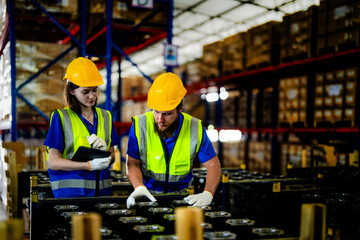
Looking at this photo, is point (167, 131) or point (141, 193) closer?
point (141, 193)

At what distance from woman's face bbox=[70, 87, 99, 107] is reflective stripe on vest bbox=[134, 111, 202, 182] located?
0.45 metres

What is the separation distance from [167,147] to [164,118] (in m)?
0.27

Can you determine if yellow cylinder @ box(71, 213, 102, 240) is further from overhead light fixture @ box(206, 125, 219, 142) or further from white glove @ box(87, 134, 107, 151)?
overhead light fixture @ box(206, 125, 219, 142)

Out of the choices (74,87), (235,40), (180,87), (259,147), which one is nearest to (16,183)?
(74,87)

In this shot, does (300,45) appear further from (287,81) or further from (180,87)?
(180,87)

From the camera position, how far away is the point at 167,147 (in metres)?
2.89

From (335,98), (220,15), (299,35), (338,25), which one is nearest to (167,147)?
(335,98)

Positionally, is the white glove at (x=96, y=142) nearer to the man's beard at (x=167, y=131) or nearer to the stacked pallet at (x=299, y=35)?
the man's beard at (x=167, y=131)

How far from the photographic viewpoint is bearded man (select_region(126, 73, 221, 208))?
280cm

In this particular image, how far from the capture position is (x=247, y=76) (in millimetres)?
9836

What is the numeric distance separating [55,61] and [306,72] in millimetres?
5372

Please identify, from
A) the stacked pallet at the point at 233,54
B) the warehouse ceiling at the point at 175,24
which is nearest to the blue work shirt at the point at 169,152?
the warehouse ceiling at the point at 175,24

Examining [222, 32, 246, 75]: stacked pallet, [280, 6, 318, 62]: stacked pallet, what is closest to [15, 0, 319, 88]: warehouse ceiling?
[222, 32, 246, 75]: stacked pallet

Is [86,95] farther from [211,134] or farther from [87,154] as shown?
[211,134]
